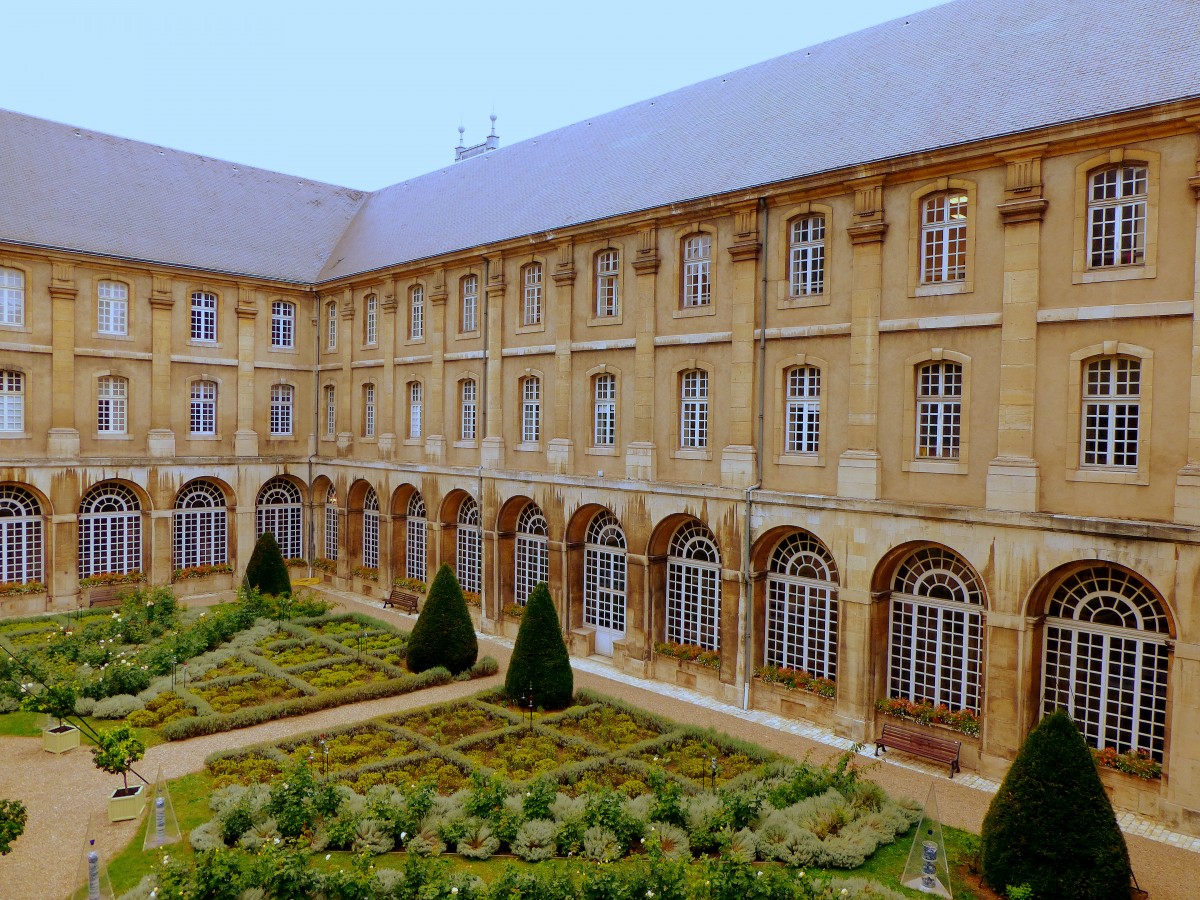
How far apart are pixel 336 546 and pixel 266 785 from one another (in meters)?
19.4

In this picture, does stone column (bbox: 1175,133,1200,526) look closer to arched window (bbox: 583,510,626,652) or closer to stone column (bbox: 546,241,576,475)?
arched window (bbox: 583,510,626,652)

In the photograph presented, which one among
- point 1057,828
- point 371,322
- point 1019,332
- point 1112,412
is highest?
point 371,322

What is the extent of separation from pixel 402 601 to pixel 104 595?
31.1 ft

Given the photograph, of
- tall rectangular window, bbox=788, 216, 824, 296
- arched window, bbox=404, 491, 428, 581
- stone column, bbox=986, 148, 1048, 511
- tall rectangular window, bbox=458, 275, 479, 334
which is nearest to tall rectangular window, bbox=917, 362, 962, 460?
stone column, bbox=986, 148, 1048, 511

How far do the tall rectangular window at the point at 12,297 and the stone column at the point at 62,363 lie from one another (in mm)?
803

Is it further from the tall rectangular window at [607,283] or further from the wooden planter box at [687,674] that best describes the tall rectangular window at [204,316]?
the wooden planter box at [687,674]

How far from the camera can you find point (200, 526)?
104ft

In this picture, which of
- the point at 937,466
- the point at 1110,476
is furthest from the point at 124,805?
the point at 1110,476

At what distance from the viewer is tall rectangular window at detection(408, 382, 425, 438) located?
29906 millimetres

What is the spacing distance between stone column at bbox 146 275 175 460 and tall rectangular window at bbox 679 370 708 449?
18788mm

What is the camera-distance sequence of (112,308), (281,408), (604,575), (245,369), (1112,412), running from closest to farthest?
(1112,412), (604,575), (112,308), (245,369), (281,408)

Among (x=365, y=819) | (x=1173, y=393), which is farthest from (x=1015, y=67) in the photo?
(x=365, y=819)

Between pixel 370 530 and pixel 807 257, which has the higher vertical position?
pixel 807 257

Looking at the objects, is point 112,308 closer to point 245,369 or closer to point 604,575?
point 245,369
